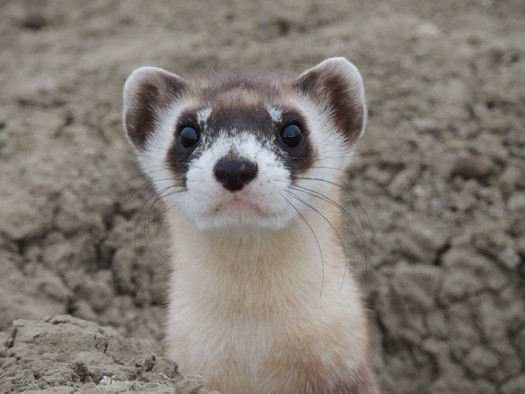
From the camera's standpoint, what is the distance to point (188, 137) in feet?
8.50

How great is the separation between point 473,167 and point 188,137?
174 cm

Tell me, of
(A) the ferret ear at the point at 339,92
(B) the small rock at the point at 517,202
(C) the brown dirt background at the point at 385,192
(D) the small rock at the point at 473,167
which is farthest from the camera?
(D) the small rock at the point at 473,167

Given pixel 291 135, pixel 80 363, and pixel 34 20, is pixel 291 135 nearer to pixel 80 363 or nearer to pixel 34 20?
pixel 80 363

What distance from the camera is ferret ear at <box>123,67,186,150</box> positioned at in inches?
A: 114

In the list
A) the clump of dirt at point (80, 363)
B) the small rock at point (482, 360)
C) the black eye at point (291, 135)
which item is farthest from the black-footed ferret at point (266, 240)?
the small rock at point (482, 360)

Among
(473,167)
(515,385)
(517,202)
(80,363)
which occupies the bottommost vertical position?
(515,385)

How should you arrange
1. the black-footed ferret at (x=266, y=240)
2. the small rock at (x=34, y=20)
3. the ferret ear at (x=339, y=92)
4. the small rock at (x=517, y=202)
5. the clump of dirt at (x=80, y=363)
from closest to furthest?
the clump of dirt at (x=80, y=363) → the black-footed ferret at (x=266, y=240) → the ferret ear at (x=339, y=92) → the small rock at (x=517, y=202) → the small rock at (x=34, y=20)

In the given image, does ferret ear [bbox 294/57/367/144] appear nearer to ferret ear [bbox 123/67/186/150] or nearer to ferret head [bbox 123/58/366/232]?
ferret head [bbox 123/58/366/232]

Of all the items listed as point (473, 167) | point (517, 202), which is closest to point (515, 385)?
point (517, 202)

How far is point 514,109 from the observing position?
3977 millimetres

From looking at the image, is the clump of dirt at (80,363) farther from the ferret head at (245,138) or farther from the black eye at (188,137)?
the black eye at (188,137)

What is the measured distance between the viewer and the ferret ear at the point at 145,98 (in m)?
2.90

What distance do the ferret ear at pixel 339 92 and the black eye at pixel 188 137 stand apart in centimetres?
48

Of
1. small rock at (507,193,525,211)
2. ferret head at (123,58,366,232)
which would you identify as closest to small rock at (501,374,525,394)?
small rock at (507,193,525,211)
